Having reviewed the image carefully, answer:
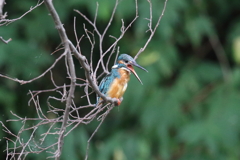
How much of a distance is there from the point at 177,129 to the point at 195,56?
103 cm

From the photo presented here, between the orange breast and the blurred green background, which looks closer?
the orange breast

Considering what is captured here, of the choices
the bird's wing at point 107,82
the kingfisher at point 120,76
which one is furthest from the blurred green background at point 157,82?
the kingfisher at point 120,76

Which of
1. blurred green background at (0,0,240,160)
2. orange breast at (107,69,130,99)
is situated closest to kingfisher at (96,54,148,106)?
orange breast at (107,69,130,99)

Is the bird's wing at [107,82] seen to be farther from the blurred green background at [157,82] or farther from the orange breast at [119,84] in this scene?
the blurred green background at [157,82]

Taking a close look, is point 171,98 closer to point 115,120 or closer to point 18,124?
point 115,120

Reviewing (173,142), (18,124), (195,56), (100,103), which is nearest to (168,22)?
(195,56)

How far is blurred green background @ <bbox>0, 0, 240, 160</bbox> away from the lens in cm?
624

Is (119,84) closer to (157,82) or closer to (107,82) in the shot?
(107,82)

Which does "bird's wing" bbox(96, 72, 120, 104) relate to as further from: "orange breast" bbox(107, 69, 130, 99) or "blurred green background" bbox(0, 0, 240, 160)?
"blurred green background" bbox(0, 0, 240, 160)

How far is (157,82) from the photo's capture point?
670 centimetres

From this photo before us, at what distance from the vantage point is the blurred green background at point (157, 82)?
246 inches

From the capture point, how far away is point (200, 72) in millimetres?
6812

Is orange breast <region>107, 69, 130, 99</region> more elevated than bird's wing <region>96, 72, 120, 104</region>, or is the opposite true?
bird's wing <region>96, 72, 120, 104</region>

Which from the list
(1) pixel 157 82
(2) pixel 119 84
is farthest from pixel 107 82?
(1) pixel 157 82
